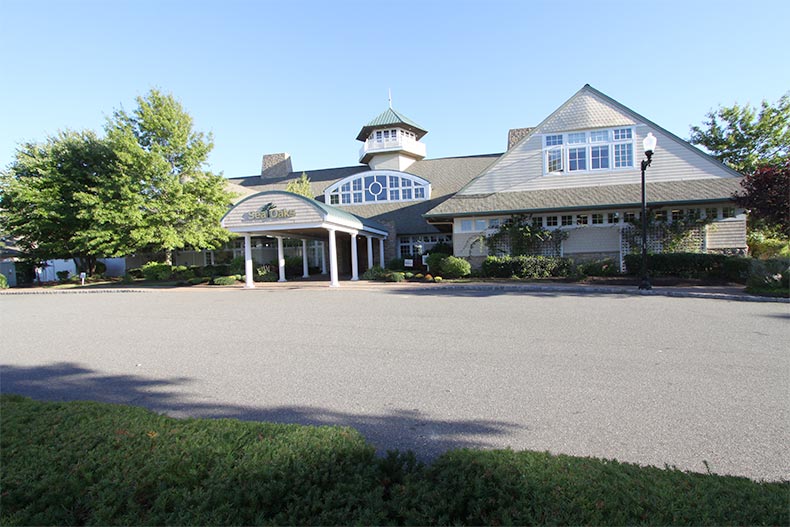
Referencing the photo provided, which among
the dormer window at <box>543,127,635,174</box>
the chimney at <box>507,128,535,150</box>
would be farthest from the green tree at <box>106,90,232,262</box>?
the chimney at <box>507,128,535,150</box>

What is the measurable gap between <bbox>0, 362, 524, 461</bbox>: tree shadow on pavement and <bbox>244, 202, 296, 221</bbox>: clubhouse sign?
45.4ft

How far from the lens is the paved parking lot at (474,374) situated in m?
3.89

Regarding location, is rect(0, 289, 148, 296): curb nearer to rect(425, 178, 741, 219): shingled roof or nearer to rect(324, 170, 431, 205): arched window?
rect(324, 170, 431, 205): arched window

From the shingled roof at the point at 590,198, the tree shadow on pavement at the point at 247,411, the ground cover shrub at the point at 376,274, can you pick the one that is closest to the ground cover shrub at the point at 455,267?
the shingled roof at the point at 590,198

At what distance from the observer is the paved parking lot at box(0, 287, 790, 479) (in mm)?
3889

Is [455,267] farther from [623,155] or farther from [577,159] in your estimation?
[623,155]

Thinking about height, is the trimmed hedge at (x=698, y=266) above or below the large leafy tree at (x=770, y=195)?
below

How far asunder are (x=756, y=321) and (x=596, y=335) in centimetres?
415

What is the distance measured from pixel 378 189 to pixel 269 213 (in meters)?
12.2

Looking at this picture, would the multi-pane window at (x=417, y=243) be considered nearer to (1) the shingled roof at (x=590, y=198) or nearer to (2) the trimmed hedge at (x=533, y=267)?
(1) the shingled roof at (x=590, y=198)

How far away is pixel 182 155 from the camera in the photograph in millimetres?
26938

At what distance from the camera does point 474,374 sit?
578cm

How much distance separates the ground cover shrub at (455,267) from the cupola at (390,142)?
1569 centimetres

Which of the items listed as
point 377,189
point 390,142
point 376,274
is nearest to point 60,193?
point 377,189
